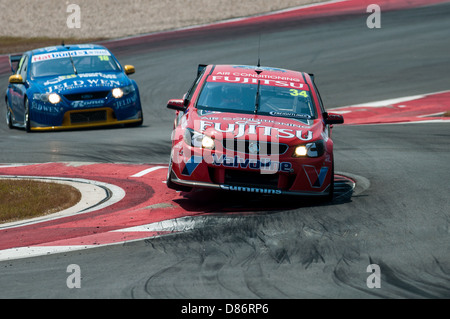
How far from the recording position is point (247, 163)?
8.09m

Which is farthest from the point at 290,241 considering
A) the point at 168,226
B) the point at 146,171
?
the point at 146,171

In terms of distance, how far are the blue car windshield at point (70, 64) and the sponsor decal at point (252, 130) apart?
767cm

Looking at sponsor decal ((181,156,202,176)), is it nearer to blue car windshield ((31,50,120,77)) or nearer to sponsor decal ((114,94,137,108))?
sponsor decal ((114,94,137,108))

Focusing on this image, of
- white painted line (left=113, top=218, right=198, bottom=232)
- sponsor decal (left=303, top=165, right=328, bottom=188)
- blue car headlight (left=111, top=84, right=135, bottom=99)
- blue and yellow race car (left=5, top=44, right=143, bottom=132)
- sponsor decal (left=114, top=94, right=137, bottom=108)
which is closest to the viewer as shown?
white painted line (left=113, top=218, right=198, bottom=232)

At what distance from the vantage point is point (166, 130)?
1519cm

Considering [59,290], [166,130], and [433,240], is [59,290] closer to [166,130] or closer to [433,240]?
[433,240]

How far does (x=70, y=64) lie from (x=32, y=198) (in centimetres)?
716

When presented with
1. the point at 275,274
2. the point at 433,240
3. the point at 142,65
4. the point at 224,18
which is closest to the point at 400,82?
the point at 142,65

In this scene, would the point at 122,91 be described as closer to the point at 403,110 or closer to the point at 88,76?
the point at 88,76

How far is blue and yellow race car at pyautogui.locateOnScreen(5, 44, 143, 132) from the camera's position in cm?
1480

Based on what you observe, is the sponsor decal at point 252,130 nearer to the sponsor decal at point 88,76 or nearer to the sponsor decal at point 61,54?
the sponsor decal at point 88,76

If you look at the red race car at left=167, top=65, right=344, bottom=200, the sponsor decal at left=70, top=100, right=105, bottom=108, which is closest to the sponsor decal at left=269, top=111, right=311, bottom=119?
the red race car at left=167, top=65, right=344, bottom=200

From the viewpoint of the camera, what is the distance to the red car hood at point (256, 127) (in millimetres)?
8219

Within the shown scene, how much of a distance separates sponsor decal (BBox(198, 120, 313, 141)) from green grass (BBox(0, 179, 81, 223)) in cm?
178
